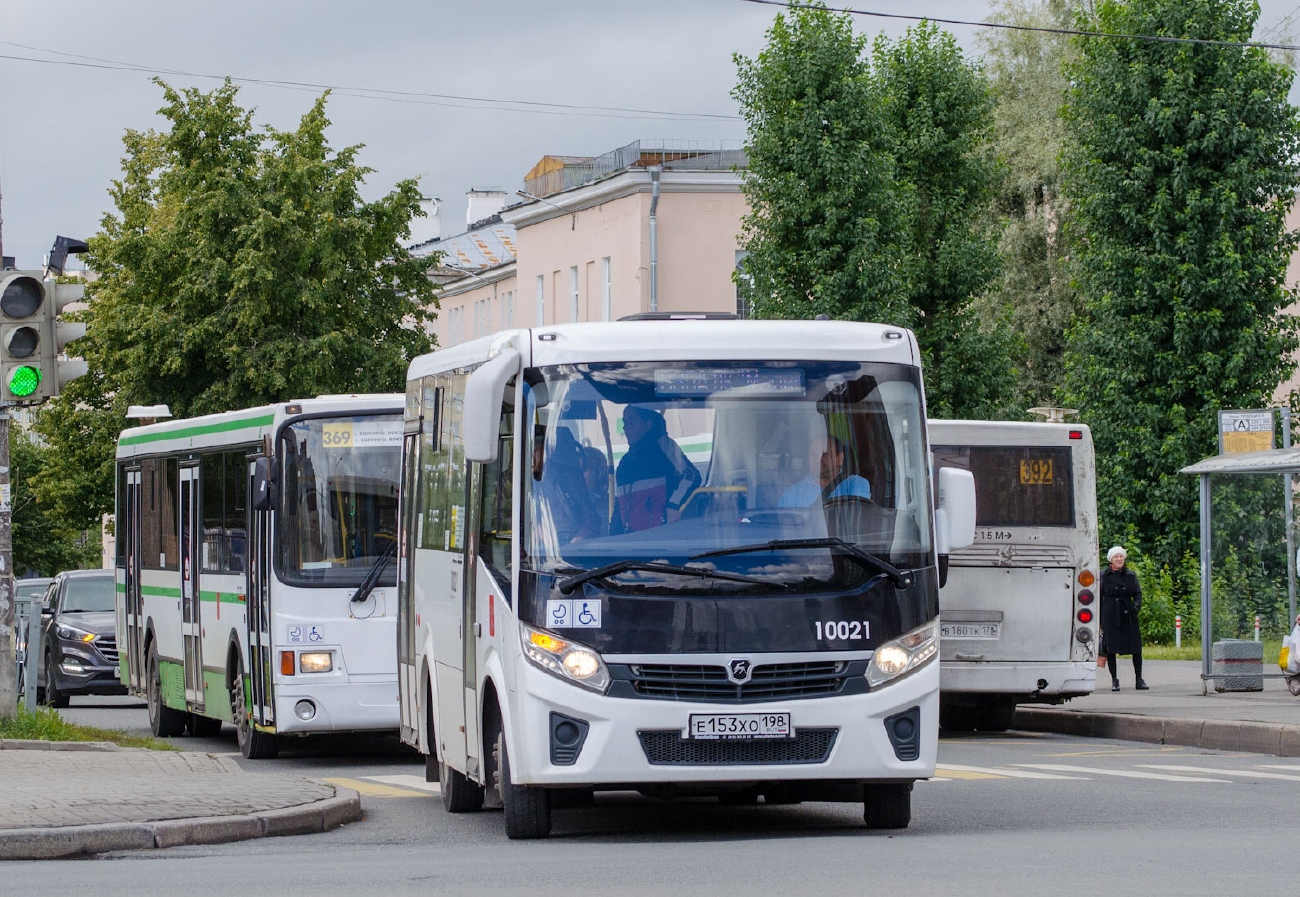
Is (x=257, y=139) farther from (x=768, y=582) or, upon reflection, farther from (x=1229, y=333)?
(x=768, y=582)

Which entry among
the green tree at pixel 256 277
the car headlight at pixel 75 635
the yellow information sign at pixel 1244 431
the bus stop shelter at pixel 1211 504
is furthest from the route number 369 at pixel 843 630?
the green tree at pixel 256 277

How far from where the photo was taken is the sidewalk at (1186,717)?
1892cm

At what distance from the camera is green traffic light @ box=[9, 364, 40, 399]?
54.4 ft

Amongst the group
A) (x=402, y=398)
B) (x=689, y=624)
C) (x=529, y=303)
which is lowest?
(x=689, y=624)

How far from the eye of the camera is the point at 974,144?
46.2 meters

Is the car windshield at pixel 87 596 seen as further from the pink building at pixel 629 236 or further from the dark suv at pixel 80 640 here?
the pink building at pixel 629 236

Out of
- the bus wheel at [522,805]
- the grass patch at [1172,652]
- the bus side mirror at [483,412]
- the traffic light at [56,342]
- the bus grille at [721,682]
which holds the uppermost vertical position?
the traffic light at [56,342]

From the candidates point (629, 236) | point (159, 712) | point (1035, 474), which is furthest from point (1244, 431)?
point (629, 236)

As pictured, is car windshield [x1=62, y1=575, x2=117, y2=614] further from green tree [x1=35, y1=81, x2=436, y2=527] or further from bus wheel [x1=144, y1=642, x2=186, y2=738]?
green tree [x1=35, y1=81, x2=436, y2=527]

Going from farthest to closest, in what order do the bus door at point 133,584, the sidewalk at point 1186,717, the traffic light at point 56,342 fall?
the bus door at point 133,584 → the sidewalk at point 1186,717 → the traffic light at point 56,342

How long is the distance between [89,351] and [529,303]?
1974cm

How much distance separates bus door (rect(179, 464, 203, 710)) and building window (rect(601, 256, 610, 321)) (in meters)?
43.4

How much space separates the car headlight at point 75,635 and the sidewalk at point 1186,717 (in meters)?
13.1

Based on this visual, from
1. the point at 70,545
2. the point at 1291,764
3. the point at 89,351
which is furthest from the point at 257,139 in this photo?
the point at 70,545
